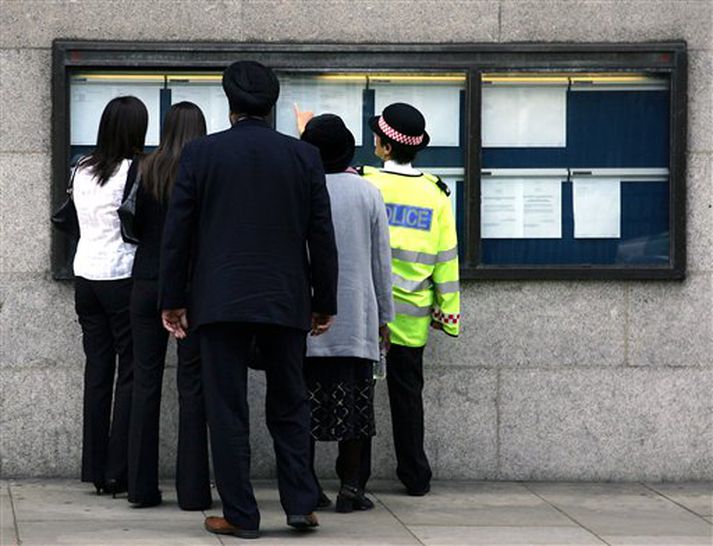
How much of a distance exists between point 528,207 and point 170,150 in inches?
86.9

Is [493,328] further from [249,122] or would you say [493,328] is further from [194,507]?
[249,122]

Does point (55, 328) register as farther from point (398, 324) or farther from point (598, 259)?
point (598, 259)

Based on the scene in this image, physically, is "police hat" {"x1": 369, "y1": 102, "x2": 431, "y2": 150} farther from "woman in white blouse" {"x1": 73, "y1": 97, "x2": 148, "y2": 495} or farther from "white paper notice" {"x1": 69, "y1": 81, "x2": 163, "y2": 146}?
"white paper notice" {"x1": 69, "y1": 81, "x2": 163, "y2": 146}

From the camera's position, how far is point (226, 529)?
24.4 feet

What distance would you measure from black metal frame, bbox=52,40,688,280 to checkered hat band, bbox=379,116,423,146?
0.67 meters

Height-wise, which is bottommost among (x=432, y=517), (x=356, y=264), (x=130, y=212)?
(x=432, y=517)

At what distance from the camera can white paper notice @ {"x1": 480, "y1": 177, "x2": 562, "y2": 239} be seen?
937 cm

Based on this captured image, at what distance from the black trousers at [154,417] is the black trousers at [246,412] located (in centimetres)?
58

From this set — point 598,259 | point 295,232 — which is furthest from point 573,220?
point 295,232

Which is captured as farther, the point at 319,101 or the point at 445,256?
the point at 319,101

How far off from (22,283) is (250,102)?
2089 mm

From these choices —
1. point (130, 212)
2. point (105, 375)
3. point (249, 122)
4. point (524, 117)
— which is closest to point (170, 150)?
point (130, 212)

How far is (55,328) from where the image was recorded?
901cm

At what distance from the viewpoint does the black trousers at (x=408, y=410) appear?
866 centimetres
